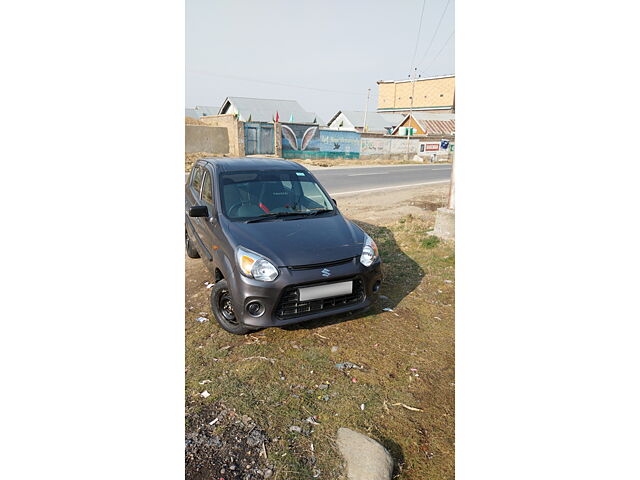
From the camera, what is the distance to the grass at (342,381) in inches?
86.5

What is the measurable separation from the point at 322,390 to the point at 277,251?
118 cm

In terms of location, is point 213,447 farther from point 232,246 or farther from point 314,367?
point 232,246

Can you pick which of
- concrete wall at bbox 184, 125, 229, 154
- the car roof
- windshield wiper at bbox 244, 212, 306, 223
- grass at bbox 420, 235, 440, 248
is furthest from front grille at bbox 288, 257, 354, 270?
concrete wall at bbox 184, 125, 229, 154

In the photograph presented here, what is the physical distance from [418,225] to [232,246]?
5.13 meters

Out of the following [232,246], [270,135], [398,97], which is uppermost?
[398,97]

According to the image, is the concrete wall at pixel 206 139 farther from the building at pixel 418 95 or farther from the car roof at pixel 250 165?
the building at pixel 418 95

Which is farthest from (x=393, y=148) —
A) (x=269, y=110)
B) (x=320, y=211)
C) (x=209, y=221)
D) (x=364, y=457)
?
(x=364, y=457)

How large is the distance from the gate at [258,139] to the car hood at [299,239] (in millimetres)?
25180

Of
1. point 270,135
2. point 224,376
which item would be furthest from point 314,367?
point 270,135

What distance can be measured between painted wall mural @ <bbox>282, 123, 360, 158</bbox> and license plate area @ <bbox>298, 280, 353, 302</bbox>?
89.7 feet

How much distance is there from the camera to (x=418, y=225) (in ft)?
25.3

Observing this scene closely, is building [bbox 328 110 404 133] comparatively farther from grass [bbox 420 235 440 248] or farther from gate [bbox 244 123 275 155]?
grass [bbox 420 235 440 248]

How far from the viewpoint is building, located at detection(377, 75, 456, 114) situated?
63.2m

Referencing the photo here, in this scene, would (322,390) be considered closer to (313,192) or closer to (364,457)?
(364,457)
